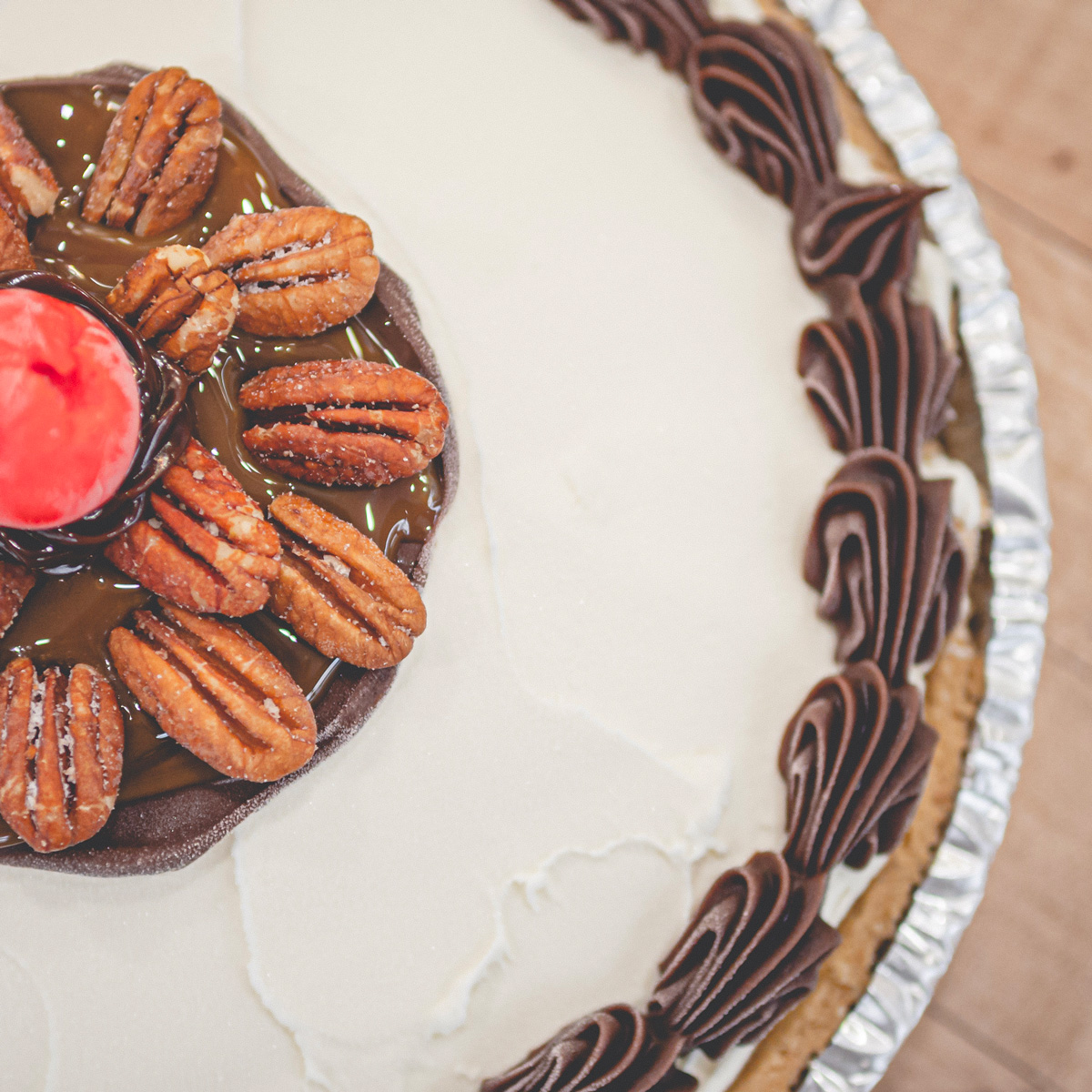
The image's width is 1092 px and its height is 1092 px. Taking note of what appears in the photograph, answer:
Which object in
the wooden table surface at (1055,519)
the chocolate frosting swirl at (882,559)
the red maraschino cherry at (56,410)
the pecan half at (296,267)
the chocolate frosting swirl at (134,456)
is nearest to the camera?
the red maraschino cherry at (56,410)

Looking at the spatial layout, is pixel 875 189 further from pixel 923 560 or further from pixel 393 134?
pixel 393 134

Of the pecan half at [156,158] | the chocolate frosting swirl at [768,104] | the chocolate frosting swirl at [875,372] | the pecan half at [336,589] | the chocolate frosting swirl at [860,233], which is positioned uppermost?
the chocolate frosting swirl at [768,104]

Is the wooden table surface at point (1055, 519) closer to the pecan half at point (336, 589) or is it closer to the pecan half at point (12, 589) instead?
the pecan half at point (336, 589)

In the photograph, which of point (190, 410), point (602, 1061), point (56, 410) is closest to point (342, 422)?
point (190, 410)

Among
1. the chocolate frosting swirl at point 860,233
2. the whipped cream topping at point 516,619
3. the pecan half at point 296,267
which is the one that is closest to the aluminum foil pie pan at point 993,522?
the chocolate frosting swirl at point 860,233

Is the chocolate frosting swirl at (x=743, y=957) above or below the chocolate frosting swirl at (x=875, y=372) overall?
below

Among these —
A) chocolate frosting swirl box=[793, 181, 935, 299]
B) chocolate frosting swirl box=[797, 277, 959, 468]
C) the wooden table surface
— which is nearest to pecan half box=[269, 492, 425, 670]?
chocolate frosting swirl box=[797, 277, 959, 468]

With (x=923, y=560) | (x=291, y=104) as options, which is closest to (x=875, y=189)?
(x=923, y=560)
